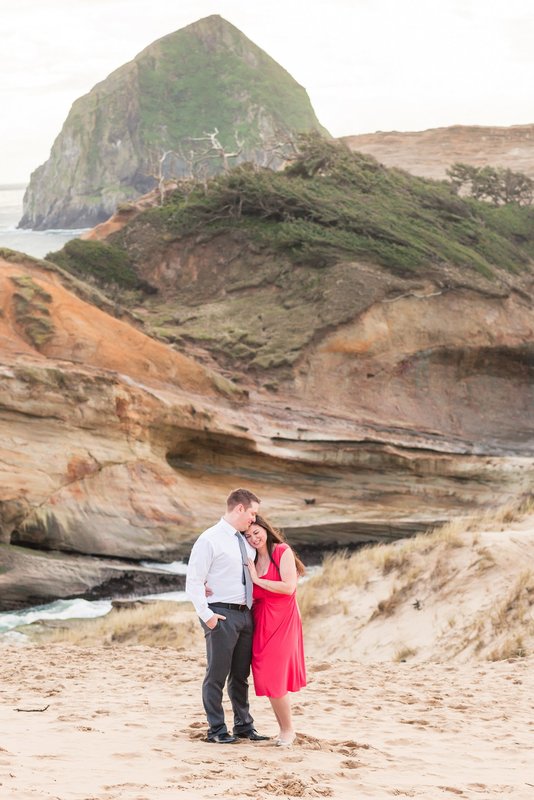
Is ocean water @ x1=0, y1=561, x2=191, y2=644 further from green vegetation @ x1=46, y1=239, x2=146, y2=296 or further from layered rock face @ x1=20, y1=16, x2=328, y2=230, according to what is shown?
layered rock face @ x1=20, y1=16, x2=328, y2=230

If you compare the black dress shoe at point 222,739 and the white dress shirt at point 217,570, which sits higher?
the white dress shirt at point 217,570

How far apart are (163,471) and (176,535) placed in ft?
3.67

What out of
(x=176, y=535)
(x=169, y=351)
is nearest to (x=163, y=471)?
(x=176, y=535)

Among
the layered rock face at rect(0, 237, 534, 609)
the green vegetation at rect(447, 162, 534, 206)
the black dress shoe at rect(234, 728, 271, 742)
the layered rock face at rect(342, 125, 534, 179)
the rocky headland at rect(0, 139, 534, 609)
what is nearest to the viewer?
the black dress shoe at rect(234, 728, 271, 742)

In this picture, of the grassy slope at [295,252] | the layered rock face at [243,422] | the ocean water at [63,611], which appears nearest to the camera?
the ocean water at [63,611]

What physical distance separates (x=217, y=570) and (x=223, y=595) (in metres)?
0.14

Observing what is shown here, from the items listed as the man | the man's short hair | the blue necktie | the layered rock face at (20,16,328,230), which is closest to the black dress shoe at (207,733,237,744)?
the man

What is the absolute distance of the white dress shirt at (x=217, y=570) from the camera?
6.05 metres

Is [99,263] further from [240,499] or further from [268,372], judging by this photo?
[240,499]

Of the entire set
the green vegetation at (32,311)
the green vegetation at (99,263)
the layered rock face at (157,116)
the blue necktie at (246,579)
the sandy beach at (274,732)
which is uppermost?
the layered rock face at (157,116)

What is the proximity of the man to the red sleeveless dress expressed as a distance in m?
0.08

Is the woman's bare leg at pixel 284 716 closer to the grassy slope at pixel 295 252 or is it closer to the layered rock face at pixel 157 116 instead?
the grassy slope at pixel 295 252

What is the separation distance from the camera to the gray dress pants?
6055mm

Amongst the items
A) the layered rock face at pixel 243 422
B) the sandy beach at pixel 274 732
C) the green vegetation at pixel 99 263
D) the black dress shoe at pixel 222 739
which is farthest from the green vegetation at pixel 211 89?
the black dress shoe at pixel 222 739
